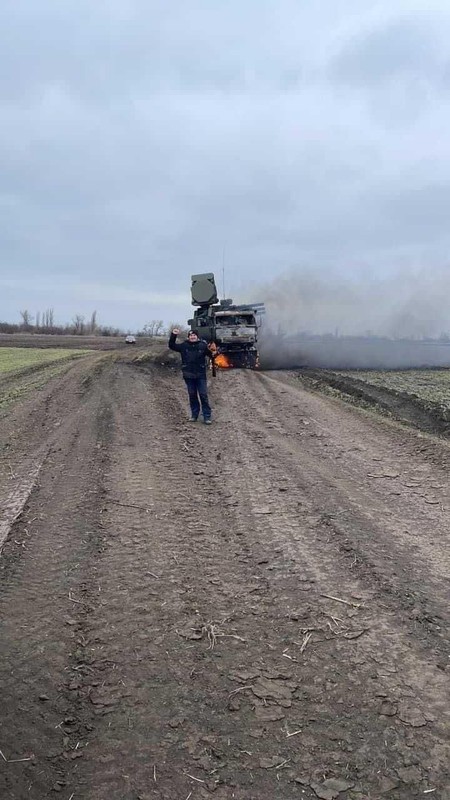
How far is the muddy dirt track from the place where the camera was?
303 centimetres

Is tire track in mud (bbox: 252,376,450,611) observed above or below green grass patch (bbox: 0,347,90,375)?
below

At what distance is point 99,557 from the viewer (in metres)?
5.31

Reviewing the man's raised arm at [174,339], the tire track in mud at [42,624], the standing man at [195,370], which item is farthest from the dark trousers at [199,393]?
the tire track in mud at [42,624]

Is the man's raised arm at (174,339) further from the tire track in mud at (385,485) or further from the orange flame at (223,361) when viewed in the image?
the orange flame at (223,361)

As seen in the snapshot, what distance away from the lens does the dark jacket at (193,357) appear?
11.4 meters

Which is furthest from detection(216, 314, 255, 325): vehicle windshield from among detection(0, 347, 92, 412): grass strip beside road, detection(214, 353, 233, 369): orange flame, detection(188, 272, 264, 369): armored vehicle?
detection(0, 347, 92, 412): grass strip beside road

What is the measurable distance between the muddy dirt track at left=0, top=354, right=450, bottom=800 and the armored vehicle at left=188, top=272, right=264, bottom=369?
14151 millimetres

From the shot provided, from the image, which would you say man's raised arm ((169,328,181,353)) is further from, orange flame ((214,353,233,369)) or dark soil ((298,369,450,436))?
orange flame ((214,353,233,369))

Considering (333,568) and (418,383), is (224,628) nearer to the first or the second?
(333,568)

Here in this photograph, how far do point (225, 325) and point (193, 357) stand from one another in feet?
36.8

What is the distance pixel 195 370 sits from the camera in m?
11.5

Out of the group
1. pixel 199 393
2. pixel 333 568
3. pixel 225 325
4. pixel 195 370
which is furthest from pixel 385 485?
pixel 225 325

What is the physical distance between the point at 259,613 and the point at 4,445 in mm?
7061

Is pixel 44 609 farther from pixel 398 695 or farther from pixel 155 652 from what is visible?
pixel 398 695
